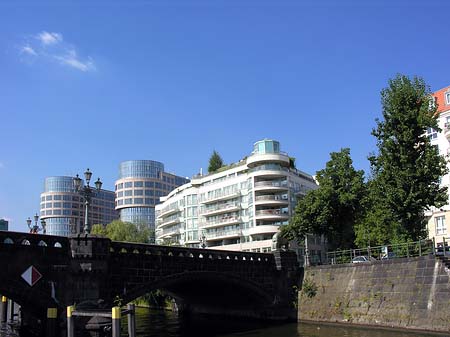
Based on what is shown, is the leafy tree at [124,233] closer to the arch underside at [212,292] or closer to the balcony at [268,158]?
the balcony at [268,158]

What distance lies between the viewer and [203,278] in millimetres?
38781

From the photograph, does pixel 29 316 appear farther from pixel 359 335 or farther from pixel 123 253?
pixel 359 335

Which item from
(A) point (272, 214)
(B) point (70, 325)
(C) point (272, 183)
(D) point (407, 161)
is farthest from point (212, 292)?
(C) point (272, 183)

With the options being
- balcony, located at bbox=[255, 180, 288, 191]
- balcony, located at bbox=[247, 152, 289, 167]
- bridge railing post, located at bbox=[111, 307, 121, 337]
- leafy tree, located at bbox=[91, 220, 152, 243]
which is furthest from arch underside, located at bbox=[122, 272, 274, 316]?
leafy tree, located at bbox=[91, 220, 152, 243]

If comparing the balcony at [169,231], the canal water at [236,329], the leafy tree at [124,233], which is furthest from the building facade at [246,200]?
the canal water at [236,329]

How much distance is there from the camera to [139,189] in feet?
558

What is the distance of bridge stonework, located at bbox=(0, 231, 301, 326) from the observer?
2842cm

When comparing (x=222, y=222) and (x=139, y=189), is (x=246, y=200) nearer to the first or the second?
(x=222, y=222)

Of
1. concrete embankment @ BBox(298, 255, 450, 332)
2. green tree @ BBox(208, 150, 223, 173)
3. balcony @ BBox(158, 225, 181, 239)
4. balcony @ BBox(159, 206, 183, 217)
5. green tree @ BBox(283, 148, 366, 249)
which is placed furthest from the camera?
green tree @ BBox(208, 150, 223, 173)

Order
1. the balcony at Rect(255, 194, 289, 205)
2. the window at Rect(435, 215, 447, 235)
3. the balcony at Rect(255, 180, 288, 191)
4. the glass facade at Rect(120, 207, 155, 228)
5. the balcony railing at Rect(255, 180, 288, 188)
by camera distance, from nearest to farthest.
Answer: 1. the window at Rect(435, 215, 447, 235)
2. the balcony at Rect(255, 194, 289, 205)
3. the balcony at Rect(255, 180, 288, 191)
4. the balcony railing at Rect(255, 180, 288, 188)
5. the glass facade at Rect(120, 207, 155, 228)

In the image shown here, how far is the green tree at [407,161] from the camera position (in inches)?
1431

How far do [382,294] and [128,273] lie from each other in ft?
58.8

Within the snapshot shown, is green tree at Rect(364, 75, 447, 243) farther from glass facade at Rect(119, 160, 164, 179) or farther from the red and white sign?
glass facade at Rect(119, 160, 164, 179)

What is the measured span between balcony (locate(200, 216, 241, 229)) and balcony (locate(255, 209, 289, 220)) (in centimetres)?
566
